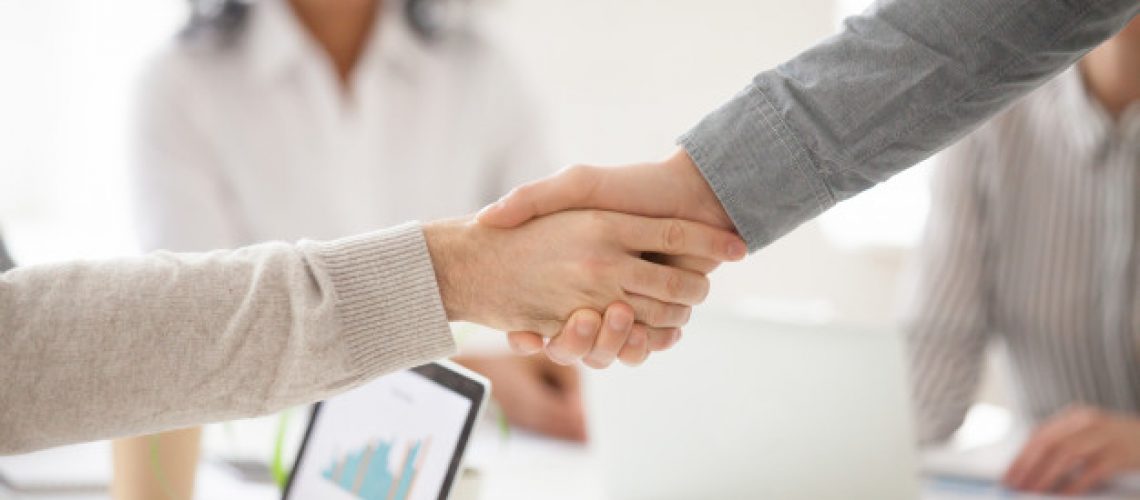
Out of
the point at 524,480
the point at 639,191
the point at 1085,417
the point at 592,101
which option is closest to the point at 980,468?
the point at 1085,417

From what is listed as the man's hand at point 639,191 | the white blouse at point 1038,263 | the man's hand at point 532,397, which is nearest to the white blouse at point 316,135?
the man's hand at point 532,397

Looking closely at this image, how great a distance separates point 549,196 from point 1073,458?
2.93 feet

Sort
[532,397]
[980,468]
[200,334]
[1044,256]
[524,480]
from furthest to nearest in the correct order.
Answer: [1044,256] < [532,397] < [980,468] < [524,480] < [200,334]

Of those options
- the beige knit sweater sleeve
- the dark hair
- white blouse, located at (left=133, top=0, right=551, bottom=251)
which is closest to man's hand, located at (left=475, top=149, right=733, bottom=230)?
the beige knit sweater sleeve

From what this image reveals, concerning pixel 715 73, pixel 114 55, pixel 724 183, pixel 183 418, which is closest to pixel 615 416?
pixel 724 183

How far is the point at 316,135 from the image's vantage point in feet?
7.61

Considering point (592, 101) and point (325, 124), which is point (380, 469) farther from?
point (592, 101)

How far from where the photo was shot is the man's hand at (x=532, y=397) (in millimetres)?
1918

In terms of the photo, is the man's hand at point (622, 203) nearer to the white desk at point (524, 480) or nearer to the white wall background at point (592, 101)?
the white desk at point (524, 480)

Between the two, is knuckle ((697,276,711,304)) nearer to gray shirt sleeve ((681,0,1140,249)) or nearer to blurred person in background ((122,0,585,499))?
gray shirt sleeve ((681,0,1140,249))

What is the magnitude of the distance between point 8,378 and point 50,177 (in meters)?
3.10

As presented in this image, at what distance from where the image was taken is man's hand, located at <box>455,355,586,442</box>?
6.29 ft

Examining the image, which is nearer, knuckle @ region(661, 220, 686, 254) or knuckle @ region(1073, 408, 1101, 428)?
knuckle @ region(661, 220, 686, 254)

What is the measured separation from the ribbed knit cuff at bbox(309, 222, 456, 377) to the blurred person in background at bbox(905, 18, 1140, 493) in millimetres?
1128
